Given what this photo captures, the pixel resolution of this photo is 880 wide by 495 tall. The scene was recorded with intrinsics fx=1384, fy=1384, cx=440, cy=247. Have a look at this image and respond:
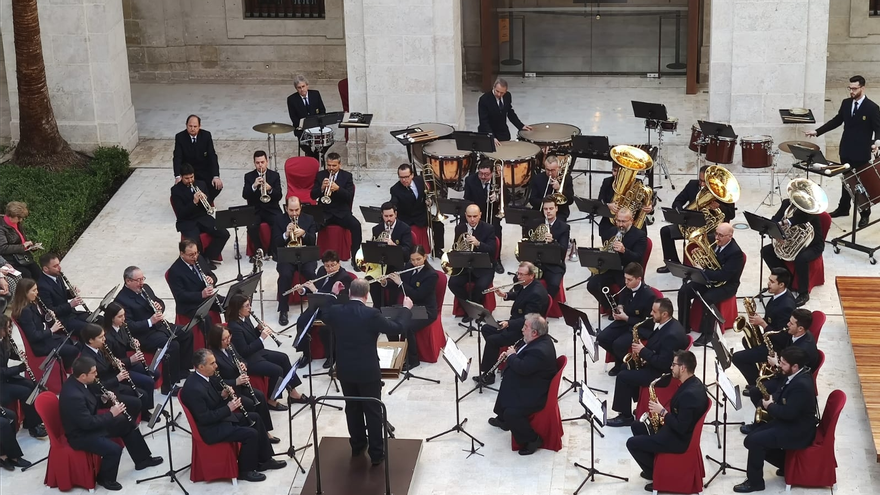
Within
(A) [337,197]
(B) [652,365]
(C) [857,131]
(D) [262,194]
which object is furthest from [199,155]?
(C) [857,131]

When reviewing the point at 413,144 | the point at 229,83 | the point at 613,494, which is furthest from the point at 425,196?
the point at 229,83

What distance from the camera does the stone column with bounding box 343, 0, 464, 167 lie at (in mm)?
18875

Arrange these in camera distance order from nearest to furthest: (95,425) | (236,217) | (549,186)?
(95,425), (236,217), (549,186)

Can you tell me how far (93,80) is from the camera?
65.0 feet

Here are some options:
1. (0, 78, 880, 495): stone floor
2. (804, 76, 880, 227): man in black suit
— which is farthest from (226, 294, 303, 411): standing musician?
(804, 76, 880, 227): man in black suit

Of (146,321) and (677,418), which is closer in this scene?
(677,418)

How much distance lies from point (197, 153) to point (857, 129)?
8265 millimetres

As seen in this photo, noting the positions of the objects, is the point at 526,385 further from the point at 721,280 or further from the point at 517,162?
the point at 517,162

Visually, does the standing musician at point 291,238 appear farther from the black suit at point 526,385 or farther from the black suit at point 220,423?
the black suit at point 526,385

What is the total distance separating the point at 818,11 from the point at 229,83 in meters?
10.5

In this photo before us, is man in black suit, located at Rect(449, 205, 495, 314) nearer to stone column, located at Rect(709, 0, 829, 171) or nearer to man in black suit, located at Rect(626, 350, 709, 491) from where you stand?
man in black suit, located at Rect(626, 350, 709, 491)

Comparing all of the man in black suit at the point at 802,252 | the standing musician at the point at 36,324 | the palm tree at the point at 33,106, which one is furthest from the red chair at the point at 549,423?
the palm tree at the point at 33,106

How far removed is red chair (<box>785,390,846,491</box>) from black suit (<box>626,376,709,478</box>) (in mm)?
960

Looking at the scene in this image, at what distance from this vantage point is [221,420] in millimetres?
11883
